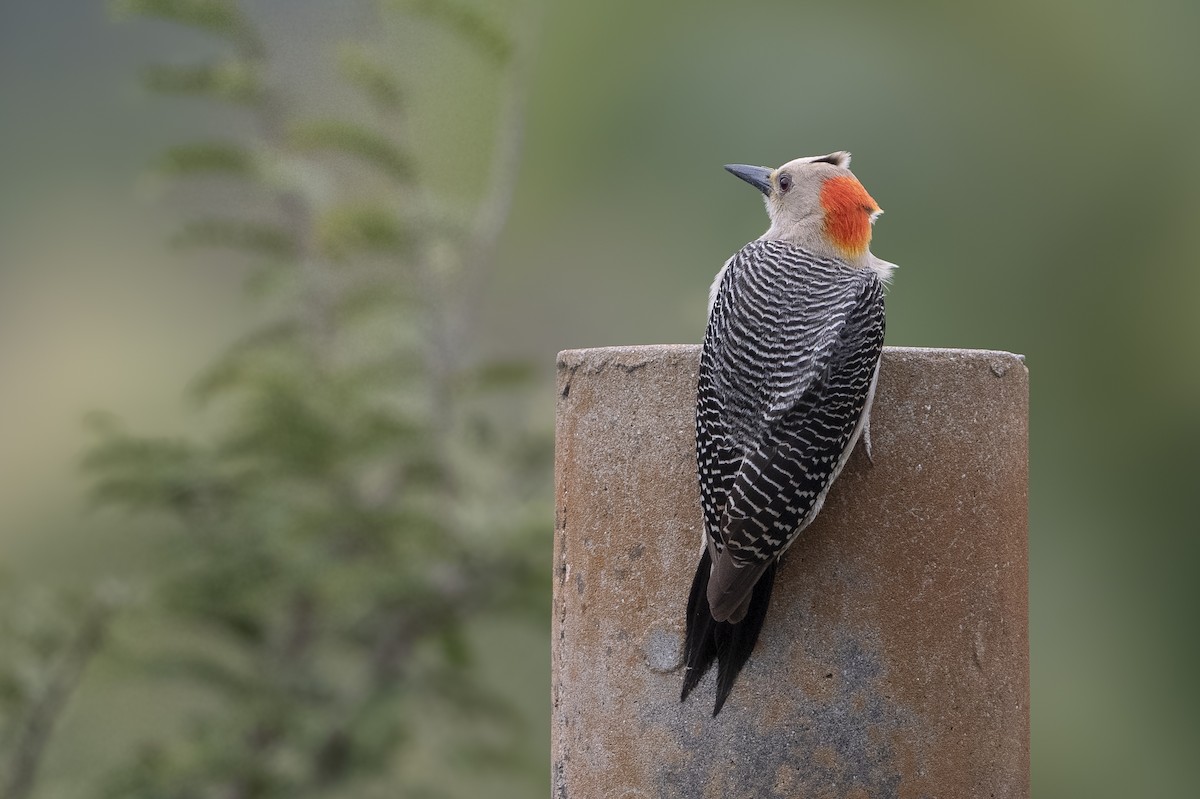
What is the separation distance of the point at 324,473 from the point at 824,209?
158 inches

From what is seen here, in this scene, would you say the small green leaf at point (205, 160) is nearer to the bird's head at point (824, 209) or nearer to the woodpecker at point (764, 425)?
the bird's head at point (824, 209)

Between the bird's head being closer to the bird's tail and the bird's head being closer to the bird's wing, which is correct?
the bird's wing

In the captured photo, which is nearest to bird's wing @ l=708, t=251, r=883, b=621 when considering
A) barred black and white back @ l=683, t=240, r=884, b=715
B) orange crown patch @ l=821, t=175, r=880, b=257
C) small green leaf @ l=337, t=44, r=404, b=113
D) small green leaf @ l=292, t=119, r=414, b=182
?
barred black and white back @ l=683, t=240, r=884, b=715

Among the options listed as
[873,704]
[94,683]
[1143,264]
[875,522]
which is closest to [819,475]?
[875,522]

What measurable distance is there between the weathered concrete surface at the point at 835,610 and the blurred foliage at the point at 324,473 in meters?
3.40

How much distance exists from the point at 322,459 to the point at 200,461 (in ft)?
2.13

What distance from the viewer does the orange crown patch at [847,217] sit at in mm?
3516

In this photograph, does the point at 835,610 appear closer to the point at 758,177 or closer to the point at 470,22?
the point at 758,177

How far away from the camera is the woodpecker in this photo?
2859 mm

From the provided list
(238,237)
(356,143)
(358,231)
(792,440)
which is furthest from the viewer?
(238,237)

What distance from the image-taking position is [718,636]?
2.97m

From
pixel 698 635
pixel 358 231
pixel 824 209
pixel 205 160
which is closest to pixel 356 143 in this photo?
pixel 358 231

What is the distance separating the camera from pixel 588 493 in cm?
321

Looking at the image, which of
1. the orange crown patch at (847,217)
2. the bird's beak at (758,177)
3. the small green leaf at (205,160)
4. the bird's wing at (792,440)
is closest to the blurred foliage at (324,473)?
the small green leaf at (205,160)
